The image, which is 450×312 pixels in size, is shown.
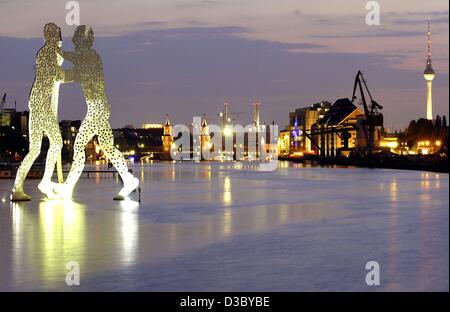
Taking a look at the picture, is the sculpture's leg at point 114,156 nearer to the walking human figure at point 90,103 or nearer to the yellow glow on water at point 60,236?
the walking human figure at point 90,103

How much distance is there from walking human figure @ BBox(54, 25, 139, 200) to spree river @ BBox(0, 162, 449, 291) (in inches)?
110

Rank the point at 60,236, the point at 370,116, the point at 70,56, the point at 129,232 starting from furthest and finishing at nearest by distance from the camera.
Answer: the point at 370,116 < the point at 70,56 < the point at 129,232 < the point at 60,236

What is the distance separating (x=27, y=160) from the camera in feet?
102

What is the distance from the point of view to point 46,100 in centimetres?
3008

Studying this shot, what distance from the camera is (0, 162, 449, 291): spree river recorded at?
1254 centimetres

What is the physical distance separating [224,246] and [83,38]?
1538cm

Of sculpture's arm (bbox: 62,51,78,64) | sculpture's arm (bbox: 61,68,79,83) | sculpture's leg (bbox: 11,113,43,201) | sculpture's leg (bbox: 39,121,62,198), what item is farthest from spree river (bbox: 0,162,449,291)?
sculpture's arm (bbox: 62,51,78,64)

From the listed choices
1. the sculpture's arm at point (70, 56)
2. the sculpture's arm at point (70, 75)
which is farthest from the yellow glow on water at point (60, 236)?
the sculpture's arm at point (70, 56)

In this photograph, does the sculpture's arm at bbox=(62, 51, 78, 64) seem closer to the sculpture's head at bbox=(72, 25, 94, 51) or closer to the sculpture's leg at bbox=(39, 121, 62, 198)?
the sculpture's head at bbox=(72, 25, 94, 51)

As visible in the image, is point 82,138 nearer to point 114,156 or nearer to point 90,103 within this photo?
point 114,156

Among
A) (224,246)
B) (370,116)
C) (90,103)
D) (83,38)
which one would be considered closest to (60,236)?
(224,246)

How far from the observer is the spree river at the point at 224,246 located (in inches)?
494

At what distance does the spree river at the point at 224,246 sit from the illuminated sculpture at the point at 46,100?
2465mm
